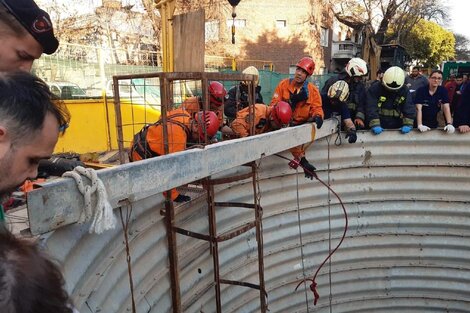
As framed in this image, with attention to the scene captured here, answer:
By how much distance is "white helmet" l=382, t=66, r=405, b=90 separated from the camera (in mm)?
5590

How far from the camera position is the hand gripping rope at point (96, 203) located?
72.5 inches

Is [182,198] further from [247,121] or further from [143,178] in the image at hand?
[143,178]

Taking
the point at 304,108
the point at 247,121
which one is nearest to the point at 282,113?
the point at 247,121

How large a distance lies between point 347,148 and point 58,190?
4.55 meters

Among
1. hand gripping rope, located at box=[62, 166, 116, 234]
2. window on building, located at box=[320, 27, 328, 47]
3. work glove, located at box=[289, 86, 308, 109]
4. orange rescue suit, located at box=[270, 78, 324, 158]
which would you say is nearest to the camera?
hand gripping rope, located at box=[62, 166, 116, 234]

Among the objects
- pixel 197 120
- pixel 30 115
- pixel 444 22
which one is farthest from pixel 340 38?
pixel 30 115

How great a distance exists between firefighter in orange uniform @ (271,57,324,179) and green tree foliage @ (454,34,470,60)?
5081cm

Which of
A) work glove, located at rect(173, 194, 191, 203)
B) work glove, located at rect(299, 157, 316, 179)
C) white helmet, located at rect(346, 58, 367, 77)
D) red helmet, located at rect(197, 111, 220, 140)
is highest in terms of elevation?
white helmet, located at rect(346, 58, 367, 77)

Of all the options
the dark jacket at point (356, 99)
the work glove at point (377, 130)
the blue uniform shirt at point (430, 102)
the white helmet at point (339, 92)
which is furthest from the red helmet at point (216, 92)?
the blue uniform shirt at point (430, 102)

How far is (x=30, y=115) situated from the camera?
41.3 inches

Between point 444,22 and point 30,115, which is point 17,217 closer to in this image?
point 30,115

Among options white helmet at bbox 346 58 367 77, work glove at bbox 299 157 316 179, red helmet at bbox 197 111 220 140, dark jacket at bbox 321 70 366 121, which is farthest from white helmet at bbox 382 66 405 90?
red helmet at bbox 197 111 220 140

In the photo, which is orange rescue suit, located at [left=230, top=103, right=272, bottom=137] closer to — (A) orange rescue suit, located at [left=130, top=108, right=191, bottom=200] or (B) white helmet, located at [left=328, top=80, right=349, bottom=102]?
(A) orange rescue suit, located at [left=130, top=108, right=191, bottom=200]

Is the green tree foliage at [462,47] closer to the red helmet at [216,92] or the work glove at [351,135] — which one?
the work glove at [351,135]
